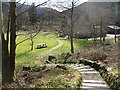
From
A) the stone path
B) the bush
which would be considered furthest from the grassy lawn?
the stone path

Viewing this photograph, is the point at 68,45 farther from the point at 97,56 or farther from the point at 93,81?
the point at 93,81

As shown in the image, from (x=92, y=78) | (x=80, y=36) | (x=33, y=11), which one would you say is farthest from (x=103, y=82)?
(x=80, y=36)

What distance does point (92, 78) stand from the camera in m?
4.18

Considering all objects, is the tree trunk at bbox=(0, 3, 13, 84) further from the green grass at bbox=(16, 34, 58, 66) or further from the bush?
the bush

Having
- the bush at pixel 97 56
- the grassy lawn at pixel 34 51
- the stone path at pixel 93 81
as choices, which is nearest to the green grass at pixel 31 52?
the grassy lawn at pixel 34 51


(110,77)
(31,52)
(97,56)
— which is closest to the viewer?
(110,77)

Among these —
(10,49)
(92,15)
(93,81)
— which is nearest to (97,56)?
(92,15)

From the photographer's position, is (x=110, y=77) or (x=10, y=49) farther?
(x=10, y=49)

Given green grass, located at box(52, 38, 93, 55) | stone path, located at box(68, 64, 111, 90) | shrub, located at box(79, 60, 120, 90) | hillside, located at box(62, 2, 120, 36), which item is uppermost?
hillside, located at box(62, 2, 120, 36)

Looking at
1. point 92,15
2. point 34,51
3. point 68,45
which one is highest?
point 92,15

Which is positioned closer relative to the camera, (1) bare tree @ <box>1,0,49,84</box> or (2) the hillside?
(1) bare tree @ <box>1,0,49,84</box>

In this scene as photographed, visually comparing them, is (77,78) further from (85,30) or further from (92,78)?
(85,30)

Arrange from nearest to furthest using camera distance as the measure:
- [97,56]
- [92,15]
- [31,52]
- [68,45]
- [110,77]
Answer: [110,77] → [97,56] → [31,52] → [92,15] → [68,45]

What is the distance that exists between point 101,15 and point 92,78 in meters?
4.10
